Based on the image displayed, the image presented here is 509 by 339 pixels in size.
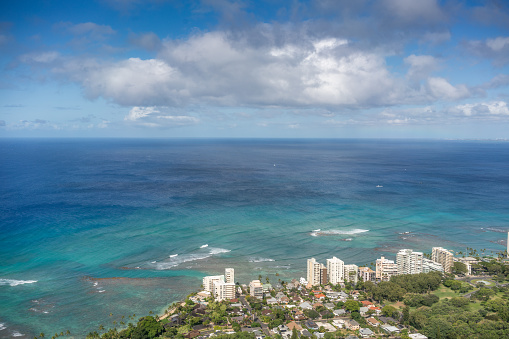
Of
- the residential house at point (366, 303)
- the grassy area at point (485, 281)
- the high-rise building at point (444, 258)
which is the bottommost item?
the residential house at point (366, 303)

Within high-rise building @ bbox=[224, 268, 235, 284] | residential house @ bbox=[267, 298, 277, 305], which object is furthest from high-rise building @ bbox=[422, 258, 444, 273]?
high-rise building @ bbox=[224, 268, 235, 284]

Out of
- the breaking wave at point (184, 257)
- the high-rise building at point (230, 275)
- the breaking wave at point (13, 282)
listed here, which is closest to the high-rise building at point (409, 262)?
the high-rise building at point (230, 275)

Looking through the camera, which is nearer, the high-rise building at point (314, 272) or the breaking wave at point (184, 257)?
the high-rise building at point (314, 272)

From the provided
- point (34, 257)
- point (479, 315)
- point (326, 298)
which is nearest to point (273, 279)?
point (326, 298)

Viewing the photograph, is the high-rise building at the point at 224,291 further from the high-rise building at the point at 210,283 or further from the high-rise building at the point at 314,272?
the high-rise building at the point at 314,272

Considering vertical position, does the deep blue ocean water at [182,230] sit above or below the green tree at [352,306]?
above
